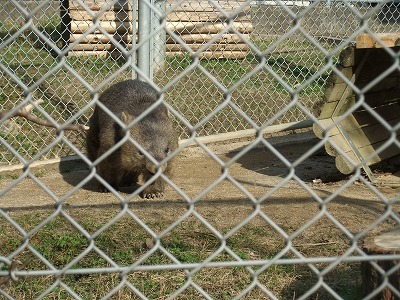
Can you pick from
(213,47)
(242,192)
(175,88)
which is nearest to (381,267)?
(242,192)

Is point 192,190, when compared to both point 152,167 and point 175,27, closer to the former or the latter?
point 152,167

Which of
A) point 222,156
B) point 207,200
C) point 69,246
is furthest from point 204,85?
point 69,246

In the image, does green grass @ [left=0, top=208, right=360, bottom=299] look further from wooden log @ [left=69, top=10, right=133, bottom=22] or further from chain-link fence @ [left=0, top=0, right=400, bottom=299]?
wooden log @ [left=69, top=10, right=133, bottom=22]

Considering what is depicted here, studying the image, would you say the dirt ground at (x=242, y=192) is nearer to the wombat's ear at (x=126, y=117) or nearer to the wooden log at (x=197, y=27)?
the wombat's ear at (x=126, y=117)

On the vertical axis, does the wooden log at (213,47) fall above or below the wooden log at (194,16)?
below

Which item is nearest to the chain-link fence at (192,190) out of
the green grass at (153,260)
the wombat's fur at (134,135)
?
the green grass at (153,260)

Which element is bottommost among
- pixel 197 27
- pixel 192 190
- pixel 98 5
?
pixel 192 190

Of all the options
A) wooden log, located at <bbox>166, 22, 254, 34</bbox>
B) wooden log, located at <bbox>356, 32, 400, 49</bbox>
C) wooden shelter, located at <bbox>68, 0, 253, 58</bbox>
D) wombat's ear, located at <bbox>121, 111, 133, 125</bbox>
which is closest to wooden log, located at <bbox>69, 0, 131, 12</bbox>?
wooden shelter, located at <bbox>68, 0, 253, 58</bbox>

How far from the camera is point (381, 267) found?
363cm

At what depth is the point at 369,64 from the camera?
23.0ft

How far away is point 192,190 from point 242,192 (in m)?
2.47

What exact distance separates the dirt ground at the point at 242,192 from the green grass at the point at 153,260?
0.36 m

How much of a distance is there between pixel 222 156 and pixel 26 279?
173 inches

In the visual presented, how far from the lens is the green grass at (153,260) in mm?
4352
